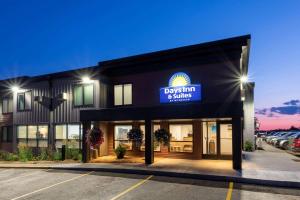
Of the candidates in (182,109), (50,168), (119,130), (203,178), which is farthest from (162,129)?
(50,168)

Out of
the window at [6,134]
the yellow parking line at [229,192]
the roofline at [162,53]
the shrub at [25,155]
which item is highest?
the roofline at [162,53]

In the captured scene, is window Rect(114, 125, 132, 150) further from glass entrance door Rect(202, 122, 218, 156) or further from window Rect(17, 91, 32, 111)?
Answer: window Rect(17, 91, 32, 111)

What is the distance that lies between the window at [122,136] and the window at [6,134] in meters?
12.8

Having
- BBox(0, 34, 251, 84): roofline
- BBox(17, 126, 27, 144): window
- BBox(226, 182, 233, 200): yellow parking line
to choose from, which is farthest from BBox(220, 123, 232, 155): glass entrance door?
BBox(17, 126, 27, 144): window

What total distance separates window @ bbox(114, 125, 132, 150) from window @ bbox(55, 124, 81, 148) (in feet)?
10.1

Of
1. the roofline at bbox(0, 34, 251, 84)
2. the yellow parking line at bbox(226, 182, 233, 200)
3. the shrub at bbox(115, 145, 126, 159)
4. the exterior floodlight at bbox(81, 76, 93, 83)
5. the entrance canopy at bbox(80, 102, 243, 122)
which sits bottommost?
the yellow parking line at bbox(226, 182, 233, 200)

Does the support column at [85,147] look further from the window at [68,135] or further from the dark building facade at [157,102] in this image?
the window at [68,135]

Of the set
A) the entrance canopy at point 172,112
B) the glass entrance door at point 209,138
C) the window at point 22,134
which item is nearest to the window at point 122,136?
the entrance canopy at point 172,112

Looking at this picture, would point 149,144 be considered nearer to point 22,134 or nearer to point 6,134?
point 22,134

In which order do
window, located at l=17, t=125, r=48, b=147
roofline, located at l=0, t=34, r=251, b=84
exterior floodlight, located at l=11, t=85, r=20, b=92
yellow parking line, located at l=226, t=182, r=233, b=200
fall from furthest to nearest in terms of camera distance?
exterior floodlight, located at l=11, t=85, r=20, b=92, window, located at l=17, t=125, r=48, b=147, roofline, located at l=0, t=34, r=251, b=84, yellow parking line, located at l=226, t=182, r=233, b=200

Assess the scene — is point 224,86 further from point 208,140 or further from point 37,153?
point 37,153

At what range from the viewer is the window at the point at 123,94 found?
2162 cm

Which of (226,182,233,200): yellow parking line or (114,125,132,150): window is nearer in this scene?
(226,182,233,200): yellow parking line

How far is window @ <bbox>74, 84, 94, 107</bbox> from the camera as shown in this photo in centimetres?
2186
